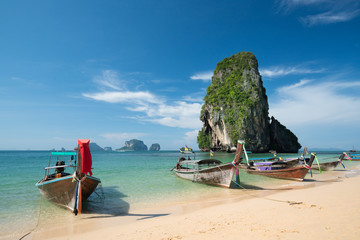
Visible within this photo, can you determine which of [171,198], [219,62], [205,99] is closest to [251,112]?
[205,99]

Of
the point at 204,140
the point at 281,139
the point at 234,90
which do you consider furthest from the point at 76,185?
the point at 281,139

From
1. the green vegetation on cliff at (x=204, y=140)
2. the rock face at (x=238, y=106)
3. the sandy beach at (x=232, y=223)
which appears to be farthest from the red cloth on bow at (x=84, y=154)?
the green vegetation on cliff at (x=204, y=140)

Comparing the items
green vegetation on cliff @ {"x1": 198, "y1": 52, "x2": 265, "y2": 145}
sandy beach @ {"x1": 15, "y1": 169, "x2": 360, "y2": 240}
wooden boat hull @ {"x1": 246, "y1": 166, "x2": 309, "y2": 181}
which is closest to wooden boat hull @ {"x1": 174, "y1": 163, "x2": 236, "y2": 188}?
sandy beach @ {"x1": 15, "y1": 169, "x2": 360, "y2": 240}

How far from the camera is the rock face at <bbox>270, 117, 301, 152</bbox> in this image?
6559cm

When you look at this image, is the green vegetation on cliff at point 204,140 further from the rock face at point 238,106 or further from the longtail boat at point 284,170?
the longtail boat at point 284,170

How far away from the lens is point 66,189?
8.18 metres

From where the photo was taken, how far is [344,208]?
21.6 ft

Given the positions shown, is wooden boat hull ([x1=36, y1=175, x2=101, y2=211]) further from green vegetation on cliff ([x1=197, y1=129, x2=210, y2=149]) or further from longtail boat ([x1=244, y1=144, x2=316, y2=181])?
green vegetation on cliff ([x1=197, y1=129, x2=210, y2=149])

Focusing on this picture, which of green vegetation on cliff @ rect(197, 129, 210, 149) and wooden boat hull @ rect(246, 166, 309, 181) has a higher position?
green vegetation on cliff @ rect(197, 129, 210, 149)

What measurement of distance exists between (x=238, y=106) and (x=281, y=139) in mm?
23531

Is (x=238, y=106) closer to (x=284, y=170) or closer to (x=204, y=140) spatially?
(x=204, y=140)

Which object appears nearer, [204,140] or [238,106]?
[238,106]

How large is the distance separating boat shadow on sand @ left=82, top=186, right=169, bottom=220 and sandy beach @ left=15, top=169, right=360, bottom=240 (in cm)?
22

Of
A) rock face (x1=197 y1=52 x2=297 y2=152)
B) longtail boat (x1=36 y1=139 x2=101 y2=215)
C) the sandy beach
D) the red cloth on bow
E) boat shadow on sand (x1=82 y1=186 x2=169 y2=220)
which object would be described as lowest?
boat shadow on sand (x1=82 y1=186 x2=169 y2=220)
